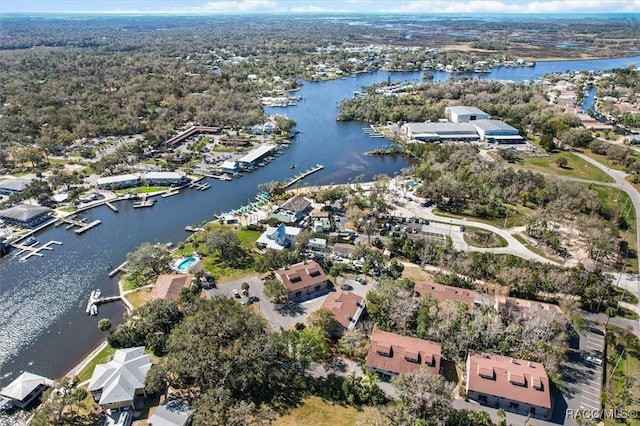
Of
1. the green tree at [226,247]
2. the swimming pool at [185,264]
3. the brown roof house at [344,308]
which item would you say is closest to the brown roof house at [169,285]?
the swimming pool at [185,264]

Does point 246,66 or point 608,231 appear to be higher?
point 246,66

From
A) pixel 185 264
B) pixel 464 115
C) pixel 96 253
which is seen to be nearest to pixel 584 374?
pixel 185 264

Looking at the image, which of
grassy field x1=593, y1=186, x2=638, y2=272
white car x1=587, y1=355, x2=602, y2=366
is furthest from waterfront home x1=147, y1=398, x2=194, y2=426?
grassy field x1=593, y1=186, x2=638, y2=272

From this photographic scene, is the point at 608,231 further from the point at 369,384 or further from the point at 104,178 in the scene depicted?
the point at 104,178

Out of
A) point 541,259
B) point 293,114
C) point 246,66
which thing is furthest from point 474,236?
point 246,66

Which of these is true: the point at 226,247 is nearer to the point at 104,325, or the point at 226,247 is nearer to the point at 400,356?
the point at 104,325

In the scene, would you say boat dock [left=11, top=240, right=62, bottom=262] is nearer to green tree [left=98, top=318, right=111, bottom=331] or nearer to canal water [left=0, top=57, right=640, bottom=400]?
canal water [left=0, top=57, right=640, bottom=400]
